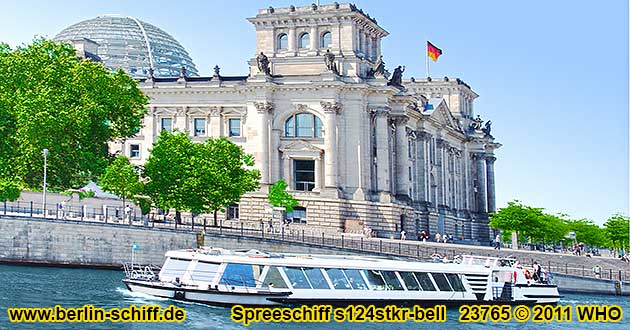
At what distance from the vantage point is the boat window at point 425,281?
166 ft

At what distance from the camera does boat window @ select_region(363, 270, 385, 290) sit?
→ 4909cm

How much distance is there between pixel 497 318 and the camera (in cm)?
5072

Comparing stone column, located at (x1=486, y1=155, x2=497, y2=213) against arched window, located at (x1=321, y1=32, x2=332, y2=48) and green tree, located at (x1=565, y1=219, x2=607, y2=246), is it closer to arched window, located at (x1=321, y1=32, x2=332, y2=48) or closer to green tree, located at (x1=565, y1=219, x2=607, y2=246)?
green tree, located at (x1=565, y1=219, x2=607, y2=246)

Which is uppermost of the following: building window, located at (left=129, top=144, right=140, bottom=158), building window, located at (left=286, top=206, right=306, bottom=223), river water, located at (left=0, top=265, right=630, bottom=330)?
building window, located at (left=129, top=144, right=140, bottom=158)

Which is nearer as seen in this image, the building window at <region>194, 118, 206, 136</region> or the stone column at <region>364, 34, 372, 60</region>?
the building window at <region>194, 118, 206, 136</region>

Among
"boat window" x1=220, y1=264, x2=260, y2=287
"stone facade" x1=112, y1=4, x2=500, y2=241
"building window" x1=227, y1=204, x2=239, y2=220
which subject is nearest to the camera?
"boat window" x1=220, y1=264, x2=260, y2=287

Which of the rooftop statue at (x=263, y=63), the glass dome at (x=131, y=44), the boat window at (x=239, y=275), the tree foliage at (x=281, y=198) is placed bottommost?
the boat window at (x=239, y=275)

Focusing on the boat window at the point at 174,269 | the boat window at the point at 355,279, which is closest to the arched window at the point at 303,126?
the boat window at the point at 355,279

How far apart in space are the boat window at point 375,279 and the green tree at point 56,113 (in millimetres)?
36917

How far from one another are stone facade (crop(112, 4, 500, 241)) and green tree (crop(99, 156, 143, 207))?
24.7 m

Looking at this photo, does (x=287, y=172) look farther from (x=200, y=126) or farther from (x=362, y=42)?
(x=362, y=42)

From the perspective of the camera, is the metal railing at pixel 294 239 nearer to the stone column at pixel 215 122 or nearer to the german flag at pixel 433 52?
the stone column at pixel 215 122

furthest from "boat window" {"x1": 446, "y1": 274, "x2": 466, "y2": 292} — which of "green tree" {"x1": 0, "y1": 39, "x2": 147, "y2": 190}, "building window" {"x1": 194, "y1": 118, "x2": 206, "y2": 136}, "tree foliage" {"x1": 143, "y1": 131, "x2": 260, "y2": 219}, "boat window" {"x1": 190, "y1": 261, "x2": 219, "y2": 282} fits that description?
"building window" {"x1": 194, "y1": 118, "x2": 206, "y2": 136}

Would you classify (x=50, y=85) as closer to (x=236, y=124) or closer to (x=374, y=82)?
(x=236, y=124)
